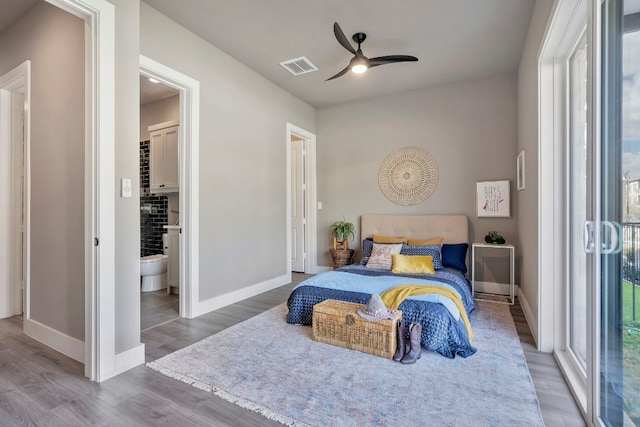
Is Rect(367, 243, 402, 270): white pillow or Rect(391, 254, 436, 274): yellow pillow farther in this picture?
Rect(367, 243, 402, 270): white pillow

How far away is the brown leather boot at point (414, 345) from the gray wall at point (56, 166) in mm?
2399

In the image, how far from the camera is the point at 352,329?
2473mm

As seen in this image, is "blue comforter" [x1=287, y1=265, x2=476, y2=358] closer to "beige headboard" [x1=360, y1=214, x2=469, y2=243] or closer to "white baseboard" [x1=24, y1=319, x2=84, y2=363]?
"beige headboard" [x1=360, y1=214, x2=469, y2=243]

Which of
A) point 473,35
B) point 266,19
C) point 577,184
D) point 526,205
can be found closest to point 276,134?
point 266,19

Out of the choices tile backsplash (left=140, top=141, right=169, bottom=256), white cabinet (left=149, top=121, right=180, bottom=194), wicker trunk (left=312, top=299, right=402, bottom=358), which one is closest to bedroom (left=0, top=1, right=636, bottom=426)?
white cabinet (left=149, top=121, right=180, bottom=194)

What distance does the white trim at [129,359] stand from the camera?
214cm

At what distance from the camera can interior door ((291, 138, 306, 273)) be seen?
18.3 feet

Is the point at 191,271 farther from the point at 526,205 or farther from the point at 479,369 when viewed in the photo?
the point at 526,205

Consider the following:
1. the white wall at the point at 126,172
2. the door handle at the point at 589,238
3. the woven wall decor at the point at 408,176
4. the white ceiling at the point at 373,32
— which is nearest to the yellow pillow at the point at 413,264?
the woven wall decor at the point at 408,176

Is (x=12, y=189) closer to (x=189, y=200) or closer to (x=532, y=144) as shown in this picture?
(x=189, y=200)

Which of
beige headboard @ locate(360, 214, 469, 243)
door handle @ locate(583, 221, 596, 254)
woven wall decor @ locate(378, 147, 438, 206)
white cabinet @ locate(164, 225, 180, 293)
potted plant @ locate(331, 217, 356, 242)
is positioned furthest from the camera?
potted plant @ locate(331, 217, 356, 242)

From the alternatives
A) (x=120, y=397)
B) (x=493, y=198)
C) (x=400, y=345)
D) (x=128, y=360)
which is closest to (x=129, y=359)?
(x=128, y=360)

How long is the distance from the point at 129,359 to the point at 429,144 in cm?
434

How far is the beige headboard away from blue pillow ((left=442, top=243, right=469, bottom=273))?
24 cm
